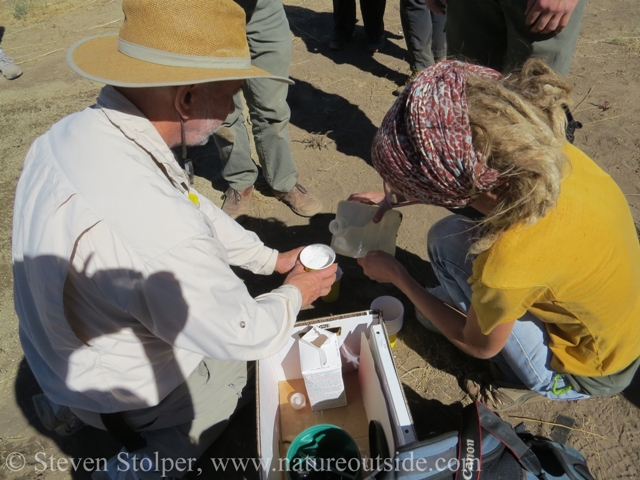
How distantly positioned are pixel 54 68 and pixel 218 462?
20.0ft

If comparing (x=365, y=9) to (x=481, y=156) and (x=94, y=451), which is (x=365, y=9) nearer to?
(x=481, y=156)

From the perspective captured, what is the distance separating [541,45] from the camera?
268 cm

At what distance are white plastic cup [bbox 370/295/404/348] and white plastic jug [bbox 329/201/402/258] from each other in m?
0.34

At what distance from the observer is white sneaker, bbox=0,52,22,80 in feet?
19.3

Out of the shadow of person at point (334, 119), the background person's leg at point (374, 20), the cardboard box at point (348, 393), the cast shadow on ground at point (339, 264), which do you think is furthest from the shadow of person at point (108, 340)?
the background person's leg at point (374, 20)

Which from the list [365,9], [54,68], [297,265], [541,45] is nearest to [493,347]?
[297,265]

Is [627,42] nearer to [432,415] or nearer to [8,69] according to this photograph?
[432,415]

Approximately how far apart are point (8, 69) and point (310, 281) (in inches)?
241

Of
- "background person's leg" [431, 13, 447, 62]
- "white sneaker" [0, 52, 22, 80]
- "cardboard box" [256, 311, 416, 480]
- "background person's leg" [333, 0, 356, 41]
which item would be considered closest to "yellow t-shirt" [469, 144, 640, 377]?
"cardboard box" [256, 311, 416, 480]

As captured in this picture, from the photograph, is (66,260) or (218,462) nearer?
(66,260)

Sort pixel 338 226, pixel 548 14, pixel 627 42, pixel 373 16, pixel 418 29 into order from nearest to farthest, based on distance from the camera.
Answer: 1. pixel 548 14
2. pixel 338 226
3. pixel 418 29
4. pixel 627 42
5. pixel 373 16

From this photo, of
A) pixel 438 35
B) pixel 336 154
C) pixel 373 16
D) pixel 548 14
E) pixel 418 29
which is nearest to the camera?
pixel 548 14

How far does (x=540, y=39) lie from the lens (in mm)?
2666

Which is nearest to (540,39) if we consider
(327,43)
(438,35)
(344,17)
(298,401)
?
(298,401)
